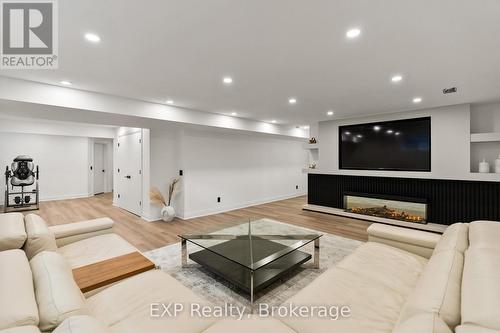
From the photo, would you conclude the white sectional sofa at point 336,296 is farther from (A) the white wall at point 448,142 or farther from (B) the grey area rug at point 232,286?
(A) the white wall at point 448,142

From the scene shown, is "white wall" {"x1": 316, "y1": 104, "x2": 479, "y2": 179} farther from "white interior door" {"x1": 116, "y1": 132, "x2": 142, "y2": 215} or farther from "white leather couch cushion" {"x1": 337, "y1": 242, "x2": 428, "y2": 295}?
"white interior door" {"x1": 116, "y1": 132, "x2": 142, "y2": 215}

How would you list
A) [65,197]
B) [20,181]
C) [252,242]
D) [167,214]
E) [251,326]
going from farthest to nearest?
[65,197]
[20,181]
[167,214]
[252,242]
[251,326]

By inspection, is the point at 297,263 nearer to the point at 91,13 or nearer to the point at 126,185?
the point at 91,13

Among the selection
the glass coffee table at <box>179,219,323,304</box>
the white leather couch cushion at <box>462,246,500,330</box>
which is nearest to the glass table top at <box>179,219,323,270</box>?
the glass coffee table at <box>179,219,323,304</box>

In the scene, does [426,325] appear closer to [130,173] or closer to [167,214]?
[167,214]

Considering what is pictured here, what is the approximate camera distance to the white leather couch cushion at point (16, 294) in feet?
2.77

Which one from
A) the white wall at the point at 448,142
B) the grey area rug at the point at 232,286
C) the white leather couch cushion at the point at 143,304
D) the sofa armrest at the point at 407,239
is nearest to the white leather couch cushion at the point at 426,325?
the white leather couch cushion at the point at 143,304

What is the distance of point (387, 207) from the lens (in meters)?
4.91

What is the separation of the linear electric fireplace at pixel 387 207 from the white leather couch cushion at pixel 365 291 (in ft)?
9.69

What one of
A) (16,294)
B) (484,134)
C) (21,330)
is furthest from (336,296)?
(484,134)

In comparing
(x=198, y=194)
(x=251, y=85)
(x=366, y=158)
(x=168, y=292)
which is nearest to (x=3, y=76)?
(x=251, y=85)

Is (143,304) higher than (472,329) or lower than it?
lower

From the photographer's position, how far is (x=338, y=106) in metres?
4.23

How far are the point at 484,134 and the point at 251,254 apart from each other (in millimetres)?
4462
